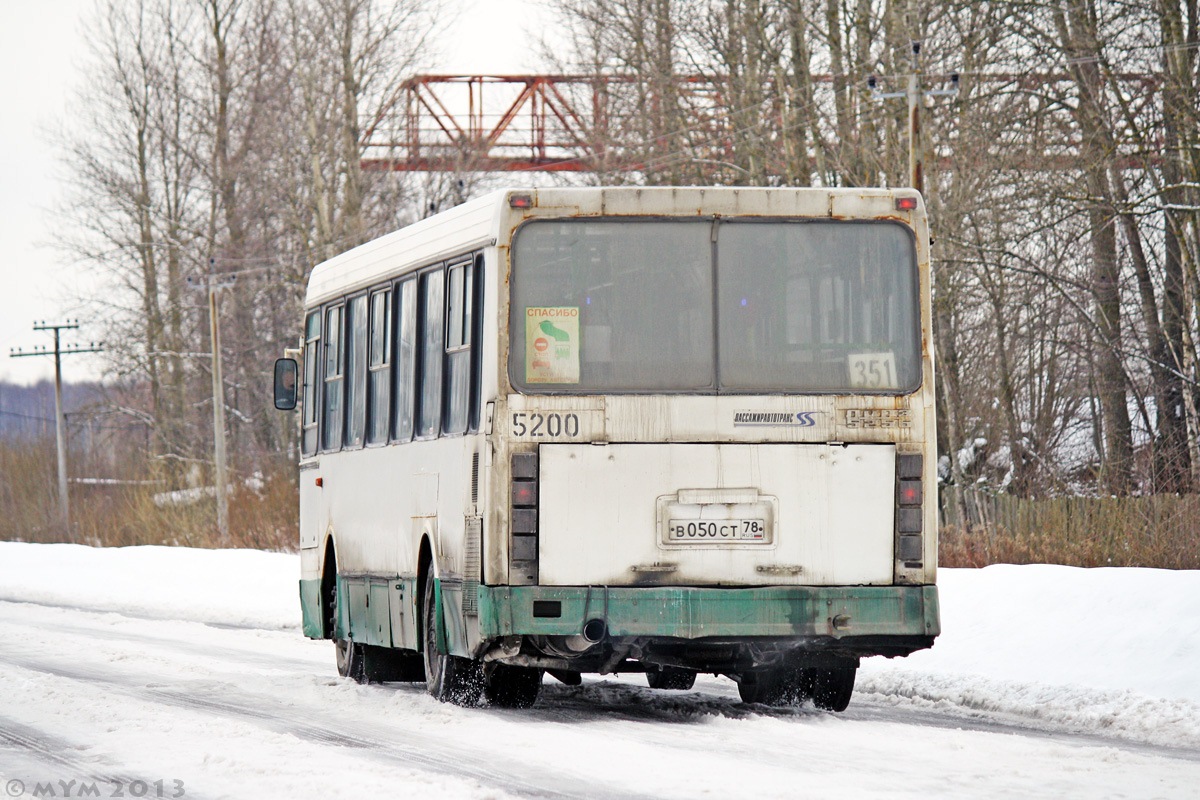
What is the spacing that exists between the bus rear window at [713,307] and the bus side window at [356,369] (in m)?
3.30

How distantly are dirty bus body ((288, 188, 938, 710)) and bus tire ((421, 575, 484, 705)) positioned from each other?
523 millimetres

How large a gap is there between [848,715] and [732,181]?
31.7 m

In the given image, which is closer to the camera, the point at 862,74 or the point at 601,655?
the point at 601,655

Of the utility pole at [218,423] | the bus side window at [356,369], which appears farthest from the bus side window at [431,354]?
the utility pole at [218,423]

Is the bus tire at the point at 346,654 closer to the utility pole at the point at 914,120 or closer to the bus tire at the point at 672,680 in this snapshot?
the bus tire at the point at 672,680

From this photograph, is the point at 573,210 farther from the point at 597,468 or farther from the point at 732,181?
the point at 732,181

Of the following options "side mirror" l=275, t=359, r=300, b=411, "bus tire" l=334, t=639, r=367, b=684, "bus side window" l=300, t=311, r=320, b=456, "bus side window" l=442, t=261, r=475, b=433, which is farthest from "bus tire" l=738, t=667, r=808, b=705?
"side mirror" l=275, t=359, r=300, b=411

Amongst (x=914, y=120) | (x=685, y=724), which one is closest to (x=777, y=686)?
(x=685, y=724)

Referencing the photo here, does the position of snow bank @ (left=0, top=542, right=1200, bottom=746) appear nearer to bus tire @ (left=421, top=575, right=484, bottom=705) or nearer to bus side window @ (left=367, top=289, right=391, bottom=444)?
bus tire @ (left=421, top=575, right=484, bottom=705)

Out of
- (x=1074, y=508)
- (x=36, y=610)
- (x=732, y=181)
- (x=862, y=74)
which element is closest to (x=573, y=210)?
(x=1074, y=508)

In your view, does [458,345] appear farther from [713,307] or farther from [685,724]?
[685,724]

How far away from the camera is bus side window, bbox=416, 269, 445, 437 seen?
12664 mm

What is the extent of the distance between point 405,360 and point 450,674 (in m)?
2.22

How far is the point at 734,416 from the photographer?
11375 mm
